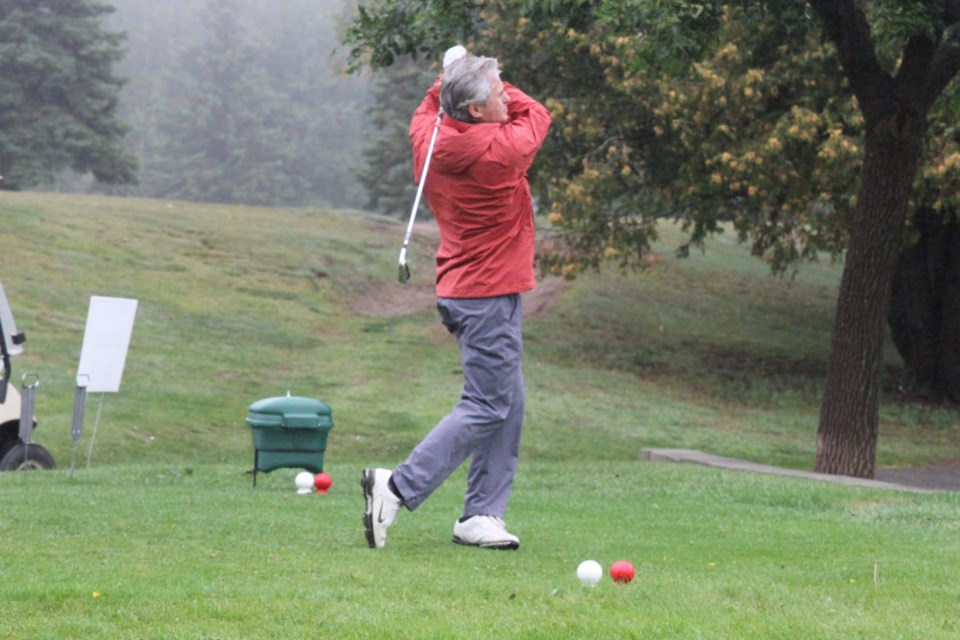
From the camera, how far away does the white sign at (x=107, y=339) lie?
10.6m

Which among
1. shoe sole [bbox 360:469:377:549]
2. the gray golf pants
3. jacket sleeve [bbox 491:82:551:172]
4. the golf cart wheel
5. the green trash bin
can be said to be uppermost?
jacket sleeve [bbox 491:82:551:172]

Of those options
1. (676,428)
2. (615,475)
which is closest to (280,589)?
(615,475)

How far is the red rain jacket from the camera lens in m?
5.91

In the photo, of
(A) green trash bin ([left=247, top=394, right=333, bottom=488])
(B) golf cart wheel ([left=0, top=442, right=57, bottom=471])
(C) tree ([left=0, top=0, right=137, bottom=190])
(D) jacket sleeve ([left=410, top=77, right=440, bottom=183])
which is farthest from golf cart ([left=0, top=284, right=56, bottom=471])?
(C) tree ([left=0, top=0, right=137, bottom=190])

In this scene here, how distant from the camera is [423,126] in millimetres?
6156

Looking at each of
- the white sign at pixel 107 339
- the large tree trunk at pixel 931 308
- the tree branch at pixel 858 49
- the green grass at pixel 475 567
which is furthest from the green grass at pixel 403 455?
the tree branch at pixel 858 49

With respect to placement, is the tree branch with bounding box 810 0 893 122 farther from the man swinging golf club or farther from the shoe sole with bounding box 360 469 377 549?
the shoe sole with bounding box 360 469 377 549

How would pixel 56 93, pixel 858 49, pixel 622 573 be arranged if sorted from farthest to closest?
pixel 56 93
pixel 858 49
pixel 622 573

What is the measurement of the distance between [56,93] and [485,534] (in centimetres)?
4544

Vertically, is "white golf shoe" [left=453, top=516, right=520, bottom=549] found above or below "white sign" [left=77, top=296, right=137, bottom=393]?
above

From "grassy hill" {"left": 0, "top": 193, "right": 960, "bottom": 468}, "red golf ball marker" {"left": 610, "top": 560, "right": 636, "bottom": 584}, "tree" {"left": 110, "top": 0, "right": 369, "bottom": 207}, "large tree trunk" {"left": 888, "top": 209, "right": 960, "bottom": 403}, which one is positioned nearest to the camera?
"red golf ball marker" {"left": 610, "top": 560, "right": 636, "bottom": 584}

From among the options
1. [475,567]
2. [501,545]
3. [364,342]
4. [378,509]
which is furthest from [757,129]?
[475,567]

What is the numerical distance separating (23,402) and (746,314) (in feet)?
85.3

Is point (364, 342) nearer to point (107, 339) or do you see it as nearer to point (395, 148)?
point (107, 339)
